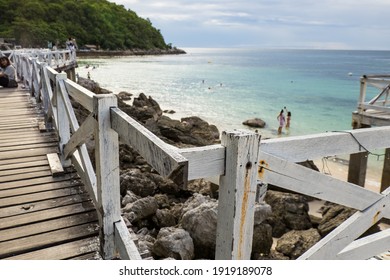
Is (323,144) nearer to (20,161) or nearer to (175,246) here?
(175,246)

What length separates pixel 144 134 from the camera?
5.69 feet

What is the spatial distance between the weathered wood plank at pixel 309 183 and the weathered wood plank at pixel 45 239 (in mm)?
1833

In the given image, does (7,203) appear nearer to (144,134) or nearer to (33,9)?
(144,134)

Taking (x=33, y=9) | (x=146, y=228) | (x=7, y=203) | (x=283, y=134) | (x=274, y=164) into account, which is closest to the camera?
(x=274, y=164)

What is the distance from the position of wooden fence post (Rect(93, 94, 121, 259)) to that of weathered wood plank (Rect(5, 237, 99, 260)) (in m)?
0.15

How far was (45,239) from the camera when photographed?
2791mm

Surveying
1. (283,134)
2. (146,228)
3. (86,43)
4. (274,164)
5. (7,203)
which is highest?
(86,43)

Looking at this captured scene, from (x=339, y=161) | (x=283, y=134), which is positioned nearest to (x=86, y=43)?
(x=283, y=134)

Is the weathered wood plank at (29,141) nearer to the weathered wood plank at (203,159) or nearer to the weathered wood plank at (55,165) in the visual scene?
the weathered wood plank at (55,165)

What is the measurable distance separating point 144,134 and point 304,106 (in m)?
35.4

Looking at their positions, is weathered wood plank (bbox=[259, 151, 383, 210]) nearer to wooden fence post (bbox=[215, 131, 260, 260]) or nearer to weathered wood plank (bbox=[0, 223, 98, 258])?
wooden fence post (bbox=[215, 131, 260, 260])

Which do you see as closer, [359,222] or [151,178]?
[359,222]

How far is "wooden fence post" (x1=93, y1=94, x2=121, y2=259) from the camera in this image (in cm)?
231

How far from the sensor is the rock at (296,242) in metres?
6.21
